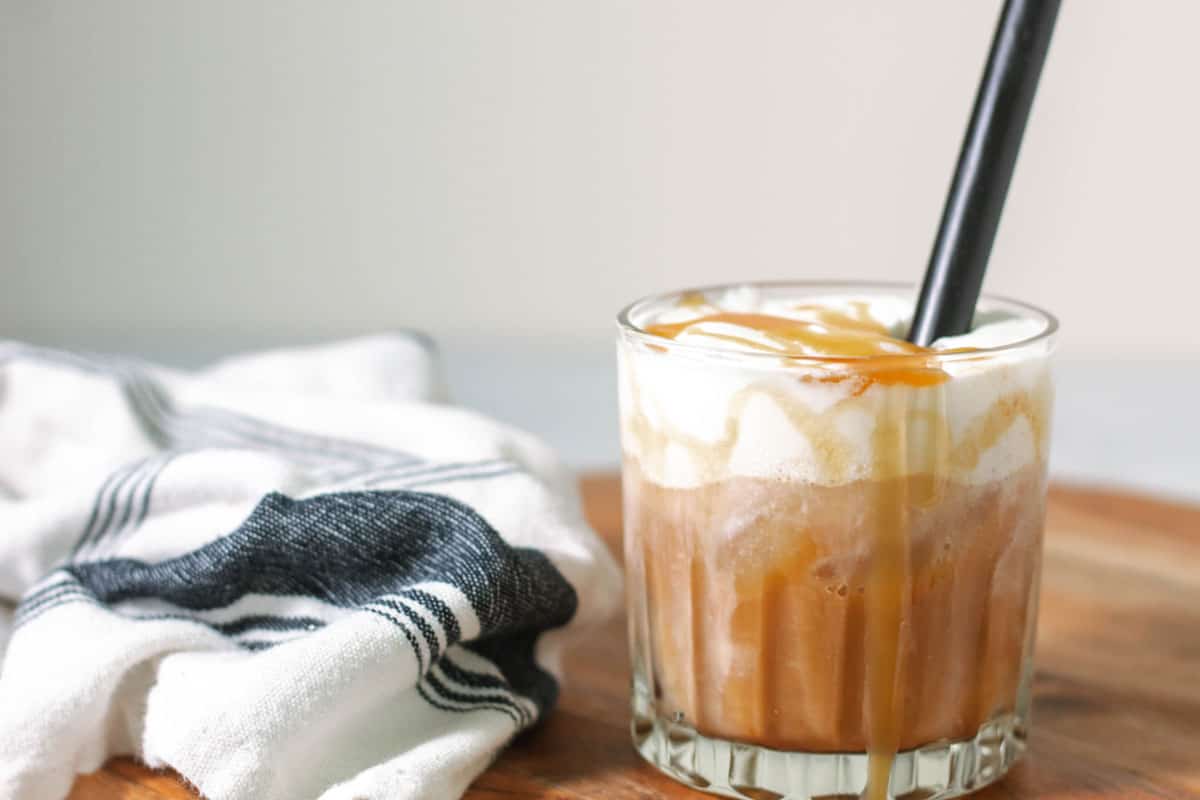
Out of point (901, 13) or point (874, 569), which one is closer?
point (874, 569)

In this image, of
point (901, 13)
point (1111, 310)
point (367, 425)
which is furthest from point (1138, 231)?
point (367, 425)

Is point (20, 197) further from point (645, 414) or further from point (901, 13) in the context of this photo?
point (645, 414)

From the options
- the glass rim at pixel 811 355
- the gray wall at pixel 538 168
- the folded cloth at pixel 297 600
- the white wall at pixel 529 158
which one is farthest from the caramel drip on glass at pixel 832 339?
the white wall at pixel 529 158

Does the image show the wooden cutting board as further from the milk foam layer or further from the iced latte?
the milk foam layer

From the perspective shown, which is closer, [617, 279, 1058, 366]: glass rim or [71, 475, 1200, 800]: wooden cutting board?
[617, 279, 1058, 366]: glass rim

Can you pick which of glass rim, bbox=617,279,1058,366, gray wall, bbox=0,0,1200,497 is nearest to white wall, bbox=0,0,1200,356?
gray wall, bbox=0,0,1200,497

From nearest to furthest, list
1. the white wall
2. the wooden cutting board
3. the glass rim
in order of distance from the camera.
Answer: the glass rim
the wooden cutting board
the white wall

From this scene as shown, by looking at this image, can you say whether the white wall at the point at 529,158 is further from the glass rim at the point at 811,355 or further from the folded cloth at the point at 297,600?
the glass rim at the point at 811,355

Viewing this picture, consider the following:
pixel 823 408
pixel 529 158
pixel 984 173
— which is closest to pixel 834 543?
pixel 823 408
